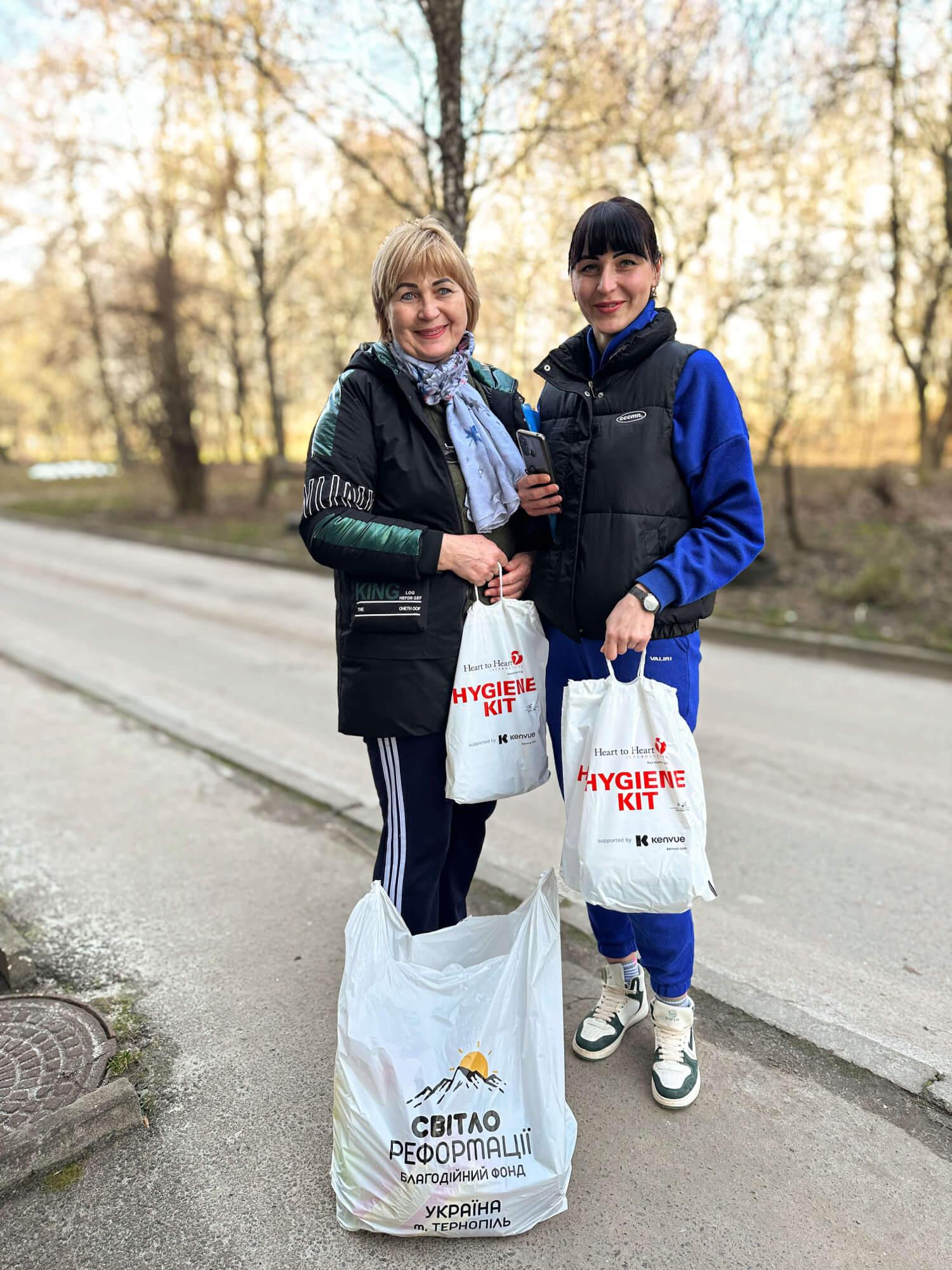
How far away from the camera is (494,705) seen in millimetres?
2248

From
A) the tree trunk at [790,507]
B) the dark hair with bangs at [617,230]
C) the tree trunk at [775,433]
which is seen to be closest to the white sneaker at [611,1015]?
the dark hair with bangs at [617,230]

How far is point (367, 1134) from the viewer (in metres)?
1.89

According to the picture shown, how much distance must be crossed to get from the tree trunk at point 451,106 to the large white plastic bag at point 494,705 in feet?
19.9

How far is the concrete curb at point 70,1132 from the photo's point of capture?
207 cm

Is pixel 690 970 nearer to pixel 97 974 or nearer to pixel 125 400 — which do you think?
pixel 97 974

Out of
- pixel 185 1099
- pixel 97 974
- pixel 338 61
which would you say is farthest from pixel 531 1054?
pixel 338 61

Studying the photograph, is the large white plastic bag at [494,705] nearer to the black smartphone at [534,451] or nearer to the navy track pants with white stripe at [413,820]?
the navy track pants with white stripe at [413,820]

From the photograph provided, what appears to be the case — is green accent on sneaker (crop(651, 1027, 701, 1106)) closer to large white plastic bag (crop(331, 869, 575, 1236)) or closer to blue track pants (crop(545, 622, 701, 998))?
blue track pants (crop(545, 622, 701, 998))

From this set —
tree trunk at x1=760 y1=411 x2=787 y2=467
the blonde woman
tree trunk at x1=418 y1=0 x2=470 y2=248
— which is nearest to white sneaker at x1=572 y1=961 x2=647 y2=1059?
the blonde woman

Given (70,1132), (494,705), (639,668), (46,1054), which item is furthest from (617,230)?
(46,1054)

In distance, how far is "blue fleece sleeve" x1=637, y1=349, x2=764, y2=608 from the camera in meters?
2.13

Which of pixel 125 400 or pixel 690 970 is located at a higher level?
pixel 125 400

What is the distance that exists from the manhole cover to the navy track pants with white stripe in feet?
3.06

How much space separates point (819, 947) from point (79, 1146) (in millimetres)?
2361
